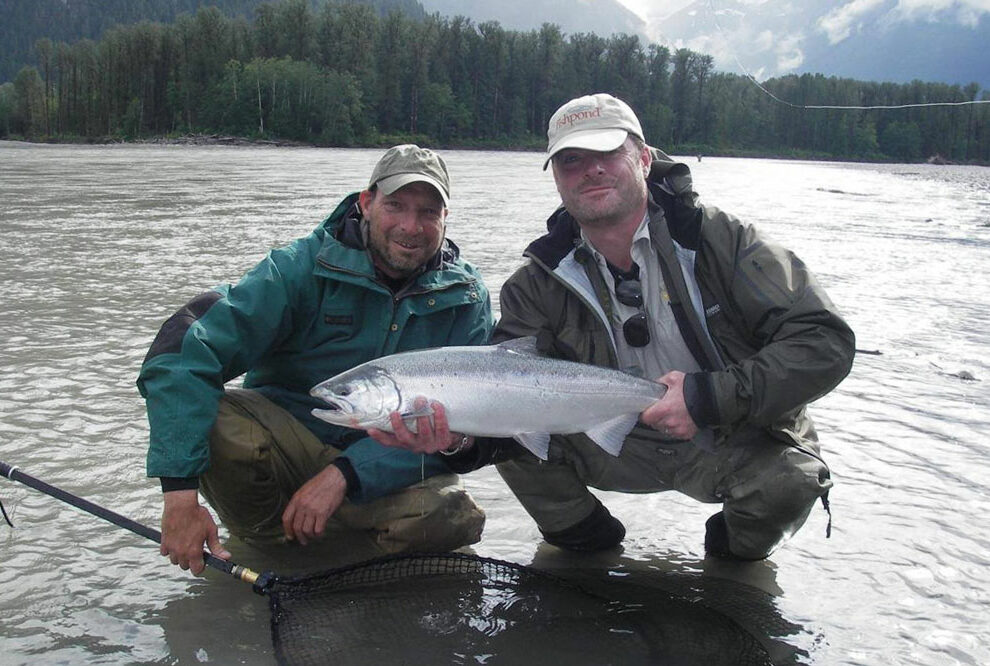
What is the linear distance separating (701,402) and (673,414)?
0.12 m

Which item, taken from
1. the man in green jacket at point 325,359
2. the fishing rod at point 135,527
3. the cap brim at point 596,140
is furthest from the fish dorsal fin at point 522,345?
the fishing rod at point 135,527

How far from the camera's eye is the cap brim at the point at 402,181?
3.93 meters

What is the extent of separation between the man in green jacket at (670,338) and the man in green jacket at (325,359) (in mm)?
309

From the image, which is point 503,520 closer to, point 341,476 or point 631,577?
point 631,577

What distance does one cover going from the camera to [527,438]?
139 inches

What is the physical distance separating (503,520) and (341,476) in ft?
3.90

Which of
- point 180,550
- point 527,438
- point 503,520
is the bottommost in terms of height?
point 503,520

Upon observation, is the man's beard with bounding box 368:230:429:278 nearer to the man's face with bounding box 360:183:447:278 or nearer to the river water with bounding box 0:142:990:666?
the man's face with bounding box 360:183:447:278

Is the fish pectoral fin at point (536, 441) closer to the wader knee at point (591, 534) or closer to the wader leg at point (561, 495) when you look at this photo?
the wader leg at point (561, 495)

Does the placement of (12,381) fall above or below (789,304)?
below

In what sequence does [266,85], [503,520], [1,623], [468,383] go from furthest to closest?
[266,85], [503,520], [468,383], [1,623]

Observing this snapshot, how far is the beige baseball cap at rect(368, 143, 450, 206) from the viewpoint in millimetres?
3951

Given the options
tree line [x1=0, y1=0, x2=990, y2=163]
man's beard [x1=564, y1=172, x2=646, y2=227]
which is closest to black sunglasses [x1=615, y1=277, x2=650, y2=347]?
man's beard [x1=564, y1=172, x2=646, y2=227]

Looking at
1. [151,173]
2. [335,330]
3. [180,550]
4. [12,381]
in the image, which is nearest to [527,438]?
[335,330]
